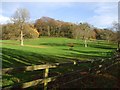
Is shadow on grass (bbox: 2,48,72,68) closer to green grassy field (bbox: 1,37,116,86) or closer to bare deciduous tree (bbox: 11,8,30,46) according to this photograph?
green grassy field (bbox: 1,37,116,86)

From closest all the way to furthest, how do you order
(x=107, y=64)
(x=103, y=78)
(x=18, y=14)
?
(x=103, y=78) < (x=107, y=64) < (x=18, y=14)

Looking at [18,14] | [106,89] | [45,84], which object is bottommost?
[106,89]

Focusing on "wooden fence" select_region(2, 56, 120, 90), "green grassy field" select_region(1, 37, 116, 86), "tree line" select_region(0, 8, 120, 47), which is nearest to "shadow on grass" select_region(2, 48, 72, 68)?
"green grassy field" select_region(1, 37, 116, 86)

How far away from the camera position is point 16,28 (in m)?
76.2

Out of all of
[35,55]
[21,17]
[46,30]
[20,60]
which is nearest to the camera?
[20,60]

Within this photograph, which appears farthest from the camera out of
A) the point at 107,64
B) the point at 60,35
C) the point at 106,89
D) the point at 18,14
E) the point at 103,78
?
the point at 60,35

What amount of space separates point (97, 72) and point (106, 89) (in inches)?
125

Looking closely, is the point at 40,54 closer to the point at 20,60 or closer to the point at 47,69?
the point at 20,60

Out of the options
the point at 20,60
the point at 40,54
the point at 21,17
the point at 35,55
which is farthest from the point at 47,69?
the point at 21,17

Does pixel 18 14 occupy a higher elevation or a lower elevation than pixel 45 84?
higher

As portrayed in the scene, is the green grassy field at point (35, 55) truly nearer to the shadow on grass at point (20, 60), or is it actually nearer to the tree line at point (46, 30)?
the shadow on grass at point (20, 60)

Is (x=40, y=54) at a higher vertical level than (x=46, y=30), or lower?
A: lower

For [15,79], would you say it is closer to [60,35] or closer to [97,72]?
[97,72]

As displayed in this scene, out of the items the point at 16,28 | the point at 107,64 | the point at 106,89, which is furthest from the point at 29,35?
the point at 106,89
